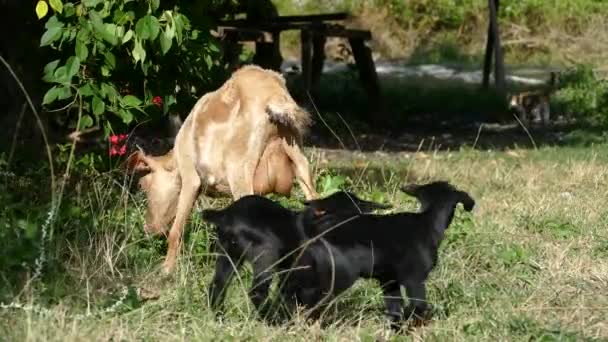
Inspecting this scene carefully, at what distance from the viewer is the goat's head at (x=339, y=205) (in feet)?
16.5

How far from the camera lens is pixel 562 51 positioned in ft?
76.3

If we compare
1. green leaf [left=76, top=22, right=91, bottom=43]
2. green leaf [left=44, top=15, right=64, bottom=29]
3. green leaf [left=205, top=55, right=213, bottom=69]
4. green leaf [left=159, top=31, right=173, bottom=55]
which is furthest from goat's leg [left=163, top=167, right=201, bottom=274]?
green leaf [left=205, top=55, right=213, bottom=69]

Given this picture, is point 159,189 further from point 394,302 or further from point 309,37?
point 309,37

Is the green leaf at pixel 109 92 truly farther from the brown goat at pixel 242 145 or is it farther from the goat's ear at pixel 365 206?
the goat's ear at pixel 365 206

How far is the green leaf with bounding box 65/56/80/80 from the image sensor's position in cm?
630

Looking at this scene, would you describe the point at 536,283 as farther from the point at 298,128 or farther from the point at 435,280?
the point at 298,128

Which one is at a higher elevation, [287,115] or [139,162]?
[287,115]

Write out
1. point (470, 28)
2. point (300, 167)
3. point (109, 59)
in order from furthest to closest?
point (470, 28) → point (109, 59) → point (300, 167)

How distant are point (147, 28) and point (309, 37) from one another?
26.6 feet

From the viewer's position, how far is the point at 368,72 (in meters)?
14.9

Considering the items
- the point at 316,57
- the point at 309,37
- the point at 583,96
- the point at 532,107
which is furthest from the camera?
the point at 583,96

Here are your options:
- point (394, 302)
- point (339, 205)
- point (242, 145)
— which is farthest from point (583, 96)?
point (394, 302)

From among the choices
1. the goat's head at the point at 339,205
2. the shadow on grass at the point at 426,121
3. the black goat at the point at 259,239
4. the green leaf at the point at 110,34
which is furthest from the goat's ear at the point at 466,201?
the shadow on grass at the point at 426,121

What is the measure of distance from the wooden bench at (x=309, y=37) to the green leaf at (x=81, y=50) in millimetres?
5996
